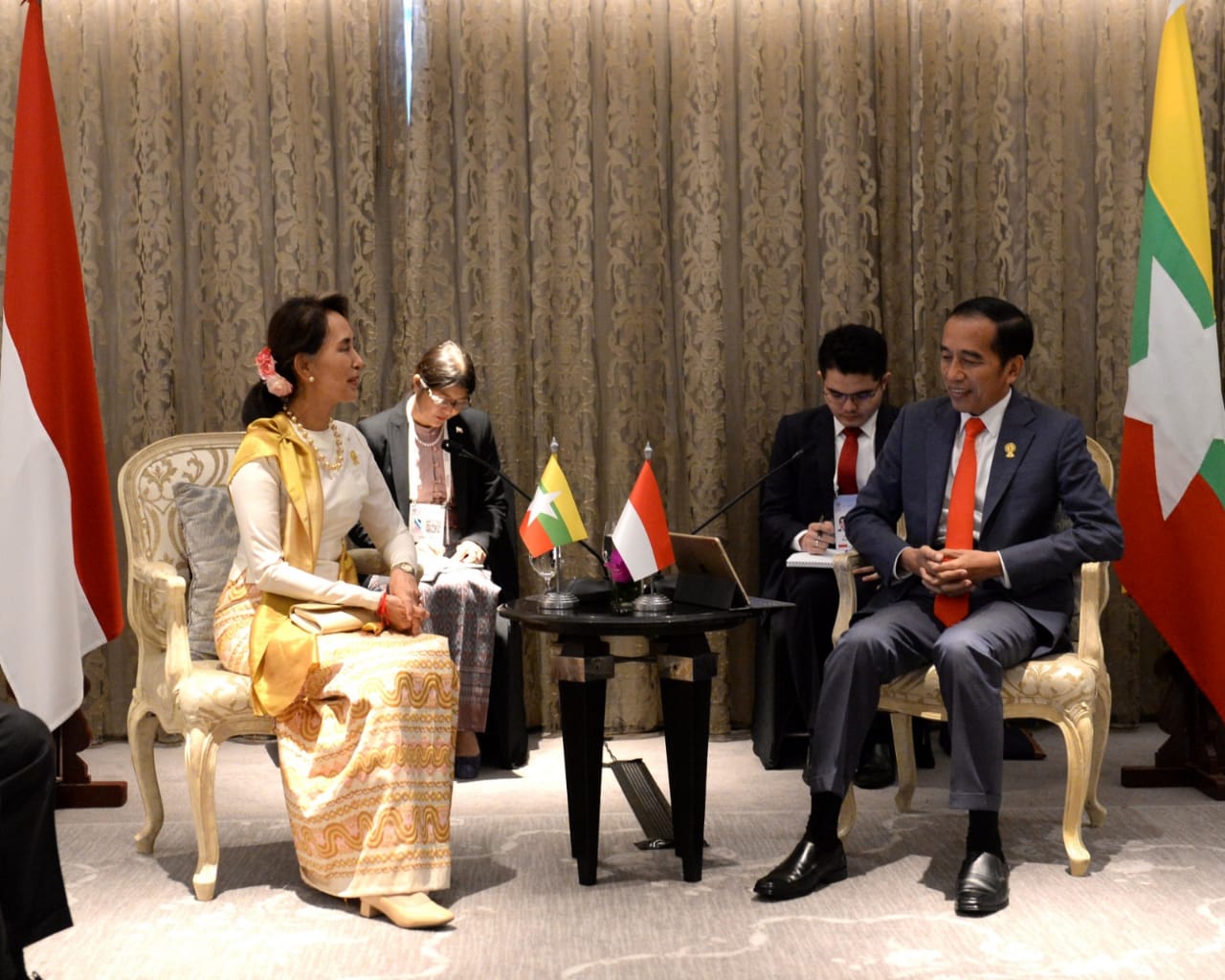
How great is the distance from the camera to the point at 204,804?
11.7 ft

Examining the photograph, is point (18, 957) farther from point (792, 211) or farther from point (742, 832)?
point (792, 211)

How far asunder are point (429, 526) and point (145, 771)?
1.29 m

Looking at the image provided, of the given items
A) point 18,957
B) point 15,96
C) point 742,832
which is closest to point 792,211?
point 742,832

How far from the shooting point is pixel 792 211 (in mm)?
5250

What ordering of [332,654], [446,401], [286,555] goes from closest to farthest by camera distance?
[332,654]
[286,555]
[446,401]

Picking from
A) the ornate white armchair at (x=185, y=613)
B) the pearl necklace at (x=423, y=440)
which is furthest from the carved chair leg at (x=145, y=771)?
the pearl necklace at (x=423, y=440)

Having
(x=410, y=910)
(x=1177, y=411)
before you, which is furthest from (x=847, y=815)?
(x=1177, y=411)

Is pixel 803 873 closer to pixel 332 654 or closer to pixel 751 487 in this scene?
pixel 751 487

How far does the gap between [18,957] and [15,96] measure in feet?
11.0

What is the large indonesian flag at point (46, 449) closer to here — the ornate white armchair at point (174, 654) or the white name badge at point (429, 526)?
the ornate white armchair at point (174, 654)

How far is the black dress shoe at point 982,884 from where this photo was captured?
334cm

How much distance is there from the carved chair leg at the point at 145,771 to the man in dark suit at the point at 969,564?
165 centimetres

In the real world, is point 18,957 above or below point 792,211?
below

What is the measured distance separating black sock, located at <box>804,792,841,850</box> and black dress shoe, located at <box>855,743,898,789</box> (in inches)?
36.5
